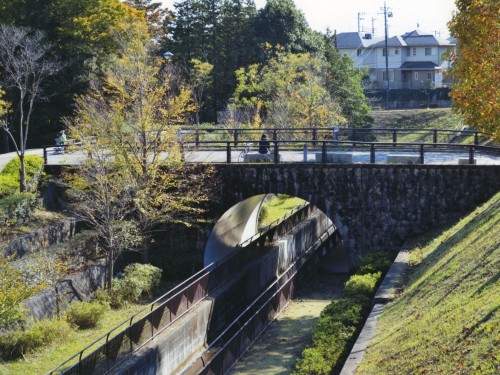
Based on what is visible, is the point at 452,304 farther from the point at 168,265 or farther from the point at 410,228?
the point at 168,265

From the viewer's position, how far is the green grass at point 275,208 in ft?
114

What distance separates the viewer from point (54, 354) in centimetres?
1784

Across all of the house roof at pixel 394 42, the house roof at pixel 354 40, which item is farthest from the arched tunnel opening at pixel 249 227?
the house roof at pixel 354 40

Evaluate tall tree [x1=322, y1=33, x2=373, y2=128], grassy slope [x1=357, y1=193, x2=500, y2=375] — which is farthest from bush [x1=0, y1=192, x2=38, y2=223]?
tall tree [x1=322, y1=33, x2=373, y2=128]

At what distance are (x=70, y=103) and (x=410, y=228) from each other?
22.7 meters

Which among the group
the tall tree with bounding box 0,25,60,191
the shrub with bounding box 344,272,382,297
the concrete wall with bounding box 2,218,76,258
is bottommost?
the shrub with bounding box 344,272,382,297

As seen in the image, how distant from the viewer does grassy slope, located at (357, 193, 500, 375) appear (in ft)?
35.4

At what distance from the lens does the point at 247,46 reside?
49906 mm

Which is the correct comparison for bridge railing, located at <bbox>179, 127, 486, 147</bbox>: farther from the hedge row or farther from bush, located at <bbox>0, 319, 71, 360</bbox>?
bush, located at <bbox>0, 319, 71, 360</bbox>

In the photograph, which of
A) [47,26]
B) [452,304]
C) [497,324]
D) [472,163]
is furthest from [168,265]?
[47,26]

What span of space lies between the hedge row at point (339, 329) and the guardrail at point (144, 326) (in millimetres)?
3855

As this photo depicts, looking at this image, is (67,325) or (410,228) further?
(410,228)

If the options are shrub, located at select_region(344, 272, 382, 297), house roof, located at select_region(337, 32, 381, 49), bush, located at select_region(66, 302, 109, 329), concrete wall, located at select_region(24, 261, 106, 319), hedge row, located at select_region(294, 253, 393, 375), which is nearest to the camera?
hedge row, located at select_region(294, 253, 393, 375)

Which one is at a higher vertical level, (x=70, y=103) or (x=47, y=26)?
(x=47, y=26)
